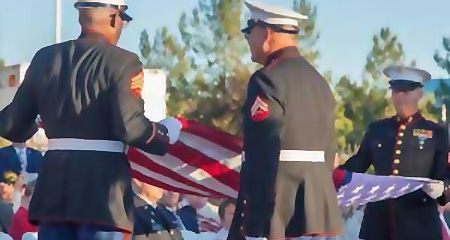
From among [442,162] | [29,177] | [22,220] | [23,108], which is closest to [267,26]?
[23,108]

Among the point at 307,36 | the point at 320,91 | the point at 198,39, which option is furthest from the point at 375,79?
the point at 320,91

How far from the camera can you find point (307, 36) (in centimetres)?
428

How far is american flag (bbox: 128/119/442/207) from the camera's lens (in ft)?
10.3

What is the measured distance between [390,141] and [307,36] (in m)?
1.00

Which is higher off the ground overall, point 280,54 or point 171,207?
point 280,54

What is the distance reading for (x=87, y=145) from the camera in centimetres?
248

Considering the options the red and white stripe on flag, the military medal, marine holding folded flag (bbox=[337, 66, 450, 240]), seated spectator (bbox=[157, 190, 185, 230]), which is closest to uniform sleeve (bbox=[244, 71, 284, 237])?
the red and white stripe on flag

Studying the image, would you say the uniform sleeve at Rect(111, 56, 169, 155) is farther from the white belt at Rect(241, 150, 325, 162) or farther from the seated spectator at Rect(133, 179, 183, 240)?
the seated spectator at Rect(133, 179, 183, 240)

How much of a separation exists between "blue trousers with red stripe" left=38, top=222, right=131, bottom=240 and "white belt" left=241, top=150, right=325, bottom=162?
0.50 metres

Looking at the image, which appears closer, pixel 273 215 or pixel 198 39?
pixel 273 215

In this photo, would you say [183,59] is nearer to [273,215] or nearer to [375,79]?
[375,79]

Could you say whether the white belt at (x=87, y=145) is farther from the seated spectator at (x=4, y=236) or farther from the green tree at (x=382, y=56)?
the green tree at (x=382, y=56)

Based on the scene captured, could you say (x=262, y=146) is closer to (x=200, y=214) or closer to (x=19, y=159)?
(x=200, y=214)

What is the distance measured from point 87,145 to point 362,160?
1.50 metres
